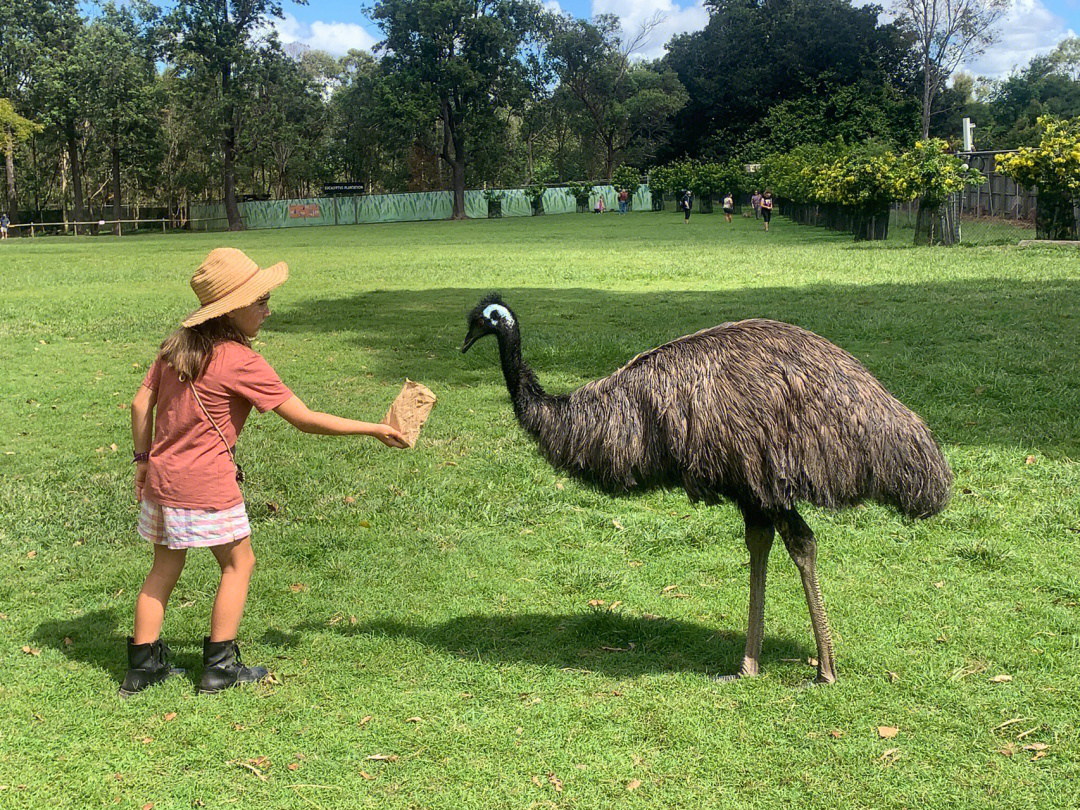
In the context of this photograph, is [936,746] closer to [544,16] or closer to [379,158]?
[544,16]

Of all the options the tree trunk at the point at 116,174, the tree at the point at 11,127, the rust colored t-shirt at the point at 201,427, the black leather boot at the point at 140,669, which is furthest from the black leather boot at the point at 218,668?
the tree trunk at the point at 116,174

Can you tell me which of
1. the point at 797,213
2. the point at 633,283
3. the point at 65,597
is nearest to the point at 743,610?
the point at 65,597

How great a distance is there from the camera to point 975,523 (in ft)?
22.2

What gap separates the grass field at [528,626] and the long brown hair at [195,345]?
152cm

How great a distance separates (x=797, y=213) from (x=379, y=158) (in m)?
55.1

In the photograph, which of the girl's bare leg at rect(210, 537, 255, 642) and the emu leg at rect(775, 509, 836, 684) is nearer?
the emu leg at rect(775, 509, 836, 684)

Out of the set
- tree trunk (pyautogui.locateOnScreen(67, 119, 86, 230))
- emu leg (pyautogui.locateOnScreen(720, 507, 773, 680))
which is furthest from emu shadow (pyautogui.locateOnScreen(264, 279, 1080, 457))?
tree trunk (pyautogui.locateOnScreen(67, 119, 86, 230))

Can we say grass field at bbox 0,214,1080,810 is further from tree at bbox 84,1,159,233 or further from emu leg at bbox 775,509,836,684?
tree at bbox 84,1,159,233

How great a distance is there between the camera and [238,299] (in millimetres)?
4699

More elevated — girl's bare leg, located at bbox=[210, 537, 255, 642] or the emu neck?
the emu neck

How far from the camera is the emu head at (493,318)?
5152mm

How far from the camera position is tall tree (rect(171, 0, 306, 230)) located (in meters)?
65.1

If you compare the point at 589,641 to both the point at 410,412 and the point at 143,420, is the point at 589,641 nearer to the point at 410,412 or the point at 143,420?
the point at 410,412

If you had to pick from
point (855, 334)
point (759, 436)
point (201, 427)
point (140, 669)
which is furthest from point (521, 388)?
point (855, 334)
